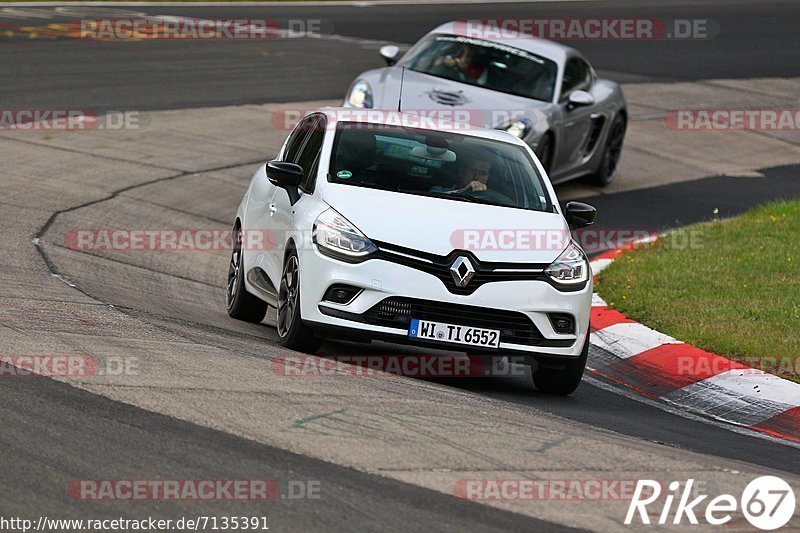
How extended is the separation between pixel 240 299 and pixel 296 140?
124 centimetres

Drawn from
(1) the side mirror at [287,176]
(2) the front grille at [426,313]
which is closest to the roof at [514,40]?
(1) the side mirror at [287,176]


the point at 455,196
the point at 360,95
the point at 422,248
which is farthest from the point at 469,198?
the point at 360,95

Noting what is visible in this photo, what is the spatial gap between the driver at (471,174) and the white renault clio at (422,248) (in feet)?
0.03

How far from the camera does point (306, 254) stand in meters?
8.52

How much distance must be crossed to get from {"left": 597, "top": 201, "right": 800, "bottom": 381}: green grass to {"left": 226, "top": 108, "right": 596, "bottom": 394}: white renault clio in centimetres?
145

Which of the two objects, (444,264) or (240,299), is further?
(240,299)

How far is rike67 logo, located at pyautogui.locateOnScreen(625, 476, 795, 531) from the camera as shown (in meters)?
5.80

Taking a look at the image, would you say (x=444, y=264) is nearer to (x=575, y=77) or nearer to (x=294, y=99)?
(x=575, y=77)

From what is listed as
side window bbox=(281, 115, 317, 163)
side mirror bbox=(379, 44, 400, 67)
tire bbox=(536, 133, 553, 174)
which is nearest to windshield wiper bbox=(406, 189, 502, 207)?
side window bbox=(281, 115, 317, 163)

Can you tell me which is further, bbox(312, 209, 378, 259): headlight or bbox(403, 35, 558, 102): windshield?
bbox(403, 35, 558, 102): windshield

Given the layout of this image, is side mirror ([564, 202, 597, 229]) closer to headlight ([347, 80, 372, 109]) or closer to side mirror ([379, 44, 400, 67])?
headlight ([347, 80, 372, 109])

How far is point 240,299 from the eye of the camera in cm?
1023

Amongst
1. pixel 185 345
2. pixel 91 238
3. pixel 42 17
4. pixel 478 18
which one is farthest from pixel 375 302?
pixel 478 18

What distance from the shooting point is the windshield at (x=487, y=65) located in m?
15.7
